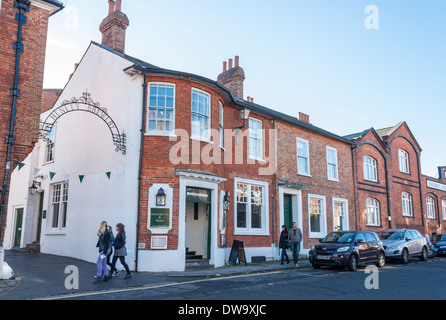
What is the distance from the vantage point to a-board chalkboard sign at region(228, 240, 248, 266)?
50.7 feet

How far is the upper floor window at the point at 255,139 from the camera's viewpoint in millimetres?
18109

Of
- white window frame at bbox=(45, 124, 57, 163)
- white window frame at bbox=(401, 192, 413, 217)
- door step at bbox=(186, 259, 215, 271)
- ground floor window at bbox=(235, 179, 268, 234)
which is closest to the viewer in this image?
door step at bbox=(186, 259, 215, 271)

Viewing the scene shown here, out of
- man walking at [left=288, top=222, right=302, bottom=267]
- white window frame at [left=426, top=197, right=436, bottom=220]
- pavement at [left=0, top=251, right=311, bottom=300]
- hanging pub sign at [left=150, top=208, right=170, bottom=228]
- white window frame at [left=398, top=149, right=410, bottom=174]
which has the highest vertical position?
white window frame at [left=398, top=149, right=410, bottom=174]

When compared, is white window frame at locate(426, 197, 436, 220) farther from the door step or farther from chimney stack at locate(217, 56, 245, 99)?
the door step

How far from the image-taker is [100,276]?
10867 millimetres

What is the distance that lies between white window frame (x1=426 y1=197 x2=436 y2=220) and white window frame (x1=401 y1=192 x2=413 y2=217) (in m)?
3.57

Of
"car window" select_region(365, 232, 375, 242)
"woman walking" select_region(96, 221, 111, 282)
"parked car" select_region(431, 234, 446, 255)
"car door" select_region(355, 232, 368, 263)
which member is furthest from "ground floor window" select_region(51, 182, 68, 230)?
"parked car" select_region(431, 234, 446, 255)

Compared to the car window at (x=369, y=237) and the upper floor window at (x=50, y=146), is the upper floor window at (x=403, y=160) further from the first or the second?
the upper floor window at (x=50, y=146)

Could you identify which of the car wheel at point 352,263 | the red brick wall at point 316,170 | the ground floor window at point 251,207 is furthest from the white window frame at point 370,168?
the car wheel at point 352,263

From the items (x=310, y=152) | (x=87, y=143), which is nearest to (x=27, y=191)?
(x=87, y=143)

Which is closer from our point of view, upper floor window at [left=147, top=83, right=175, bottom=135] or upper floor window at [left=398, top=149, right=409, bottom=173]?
upper floor window at [left=147, top=83, right=175, bottom=135]

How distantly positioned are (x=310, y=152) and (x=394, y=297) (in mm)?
13522
